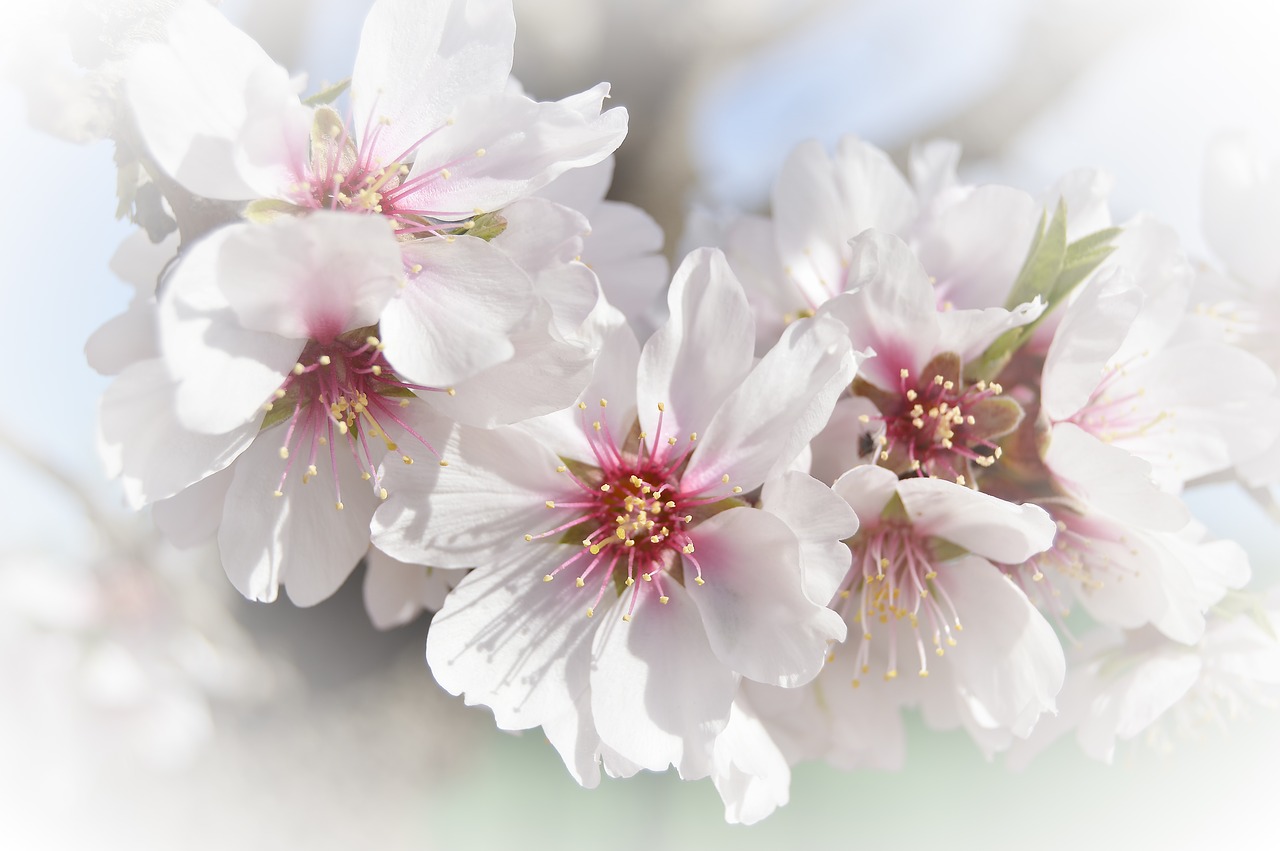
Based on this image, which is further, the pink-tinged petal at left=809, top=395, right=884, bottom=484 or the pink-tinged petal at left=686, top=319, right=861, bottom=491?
the pink-tinged petal at left=809, top=395, right=884, bottom=484

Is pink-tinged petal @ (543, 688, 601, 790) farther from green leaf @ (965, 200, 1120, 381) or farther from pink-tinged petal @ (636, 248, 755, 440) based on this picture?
green leaf @ (965, 200, 1120, 381)

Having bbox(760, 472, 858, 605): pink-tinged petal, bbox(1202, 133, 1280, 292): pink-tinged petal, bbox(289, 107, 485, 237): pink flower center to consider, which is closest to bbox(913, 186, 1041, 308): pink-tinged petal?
bbox(760, 472, 858, 605): pink-tinged petal

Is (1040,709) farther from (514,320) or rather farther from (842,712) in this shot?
(514,320)

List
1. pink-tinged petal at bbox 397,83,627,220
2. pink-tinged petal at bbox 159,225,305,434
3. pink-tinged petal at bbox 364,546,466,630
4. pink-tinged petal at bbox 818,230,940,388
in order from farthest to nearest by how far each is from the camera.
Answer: pink-tinged petal at bbox 364,546,466,630 < pink-tinged petal at bbox 818,230,940,388 < pink-tinged petal at bbox 397,83,627,220 < pink-tinged petal at bbox 159,225,305,434

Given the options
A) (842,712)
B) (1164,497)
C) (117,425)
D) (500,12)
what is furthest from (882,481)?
(117,425)

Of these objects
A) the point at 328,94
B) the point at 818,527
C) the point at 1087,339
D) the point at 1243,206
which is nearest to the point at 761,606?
the point at 818,527

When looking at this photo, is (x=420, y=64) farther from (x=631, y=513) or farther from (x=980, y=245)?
(x=980, y=245)

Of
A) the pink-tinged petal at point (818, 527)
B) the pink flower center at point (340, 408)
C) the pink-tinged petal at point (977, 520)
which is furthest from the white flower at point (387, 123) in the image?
the pink-tinged petal at point (977, 520)
